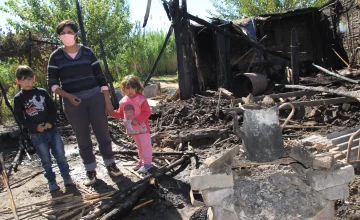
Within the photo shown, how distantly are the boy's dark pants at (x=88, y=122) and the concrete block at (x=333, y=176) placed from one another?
2.69 meters

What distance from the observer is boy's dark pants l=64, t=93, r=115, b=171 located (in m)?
4.20

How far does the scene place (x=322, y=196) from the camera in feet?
9.39

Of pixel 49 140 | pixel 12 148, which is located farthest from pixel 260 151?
pixel 12 148

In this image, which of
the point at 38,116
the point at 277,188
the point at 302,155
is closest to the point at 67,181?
the point at 38,116

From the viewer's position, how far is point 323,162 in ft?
8.78

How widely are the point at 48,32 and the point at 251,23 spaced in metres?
9.57

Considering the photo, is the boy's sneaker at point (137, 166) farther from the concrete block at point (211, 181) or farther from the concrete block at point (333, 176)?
the concrete block at point (333, 176)

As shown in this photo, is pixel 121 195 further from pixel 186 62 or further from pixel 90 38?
pixel 90 38

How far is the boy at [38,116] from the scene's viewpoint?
4078 millimetres

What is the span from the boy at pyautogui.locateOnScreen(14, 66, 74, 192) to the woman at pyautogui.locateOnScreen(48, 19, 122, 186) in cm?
22

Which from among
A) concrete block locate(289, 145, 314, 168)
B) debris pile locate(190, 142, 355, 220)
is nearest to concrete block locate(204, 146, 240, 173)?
debris pile locate(190, 142, 355, 220)

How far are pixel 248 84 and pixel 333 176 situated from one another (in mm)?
7871

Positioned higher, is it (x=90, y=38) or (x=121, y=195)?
(x=90, y=38)

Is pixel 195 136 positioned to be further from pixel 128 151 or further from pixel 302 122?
pixel 302 122
